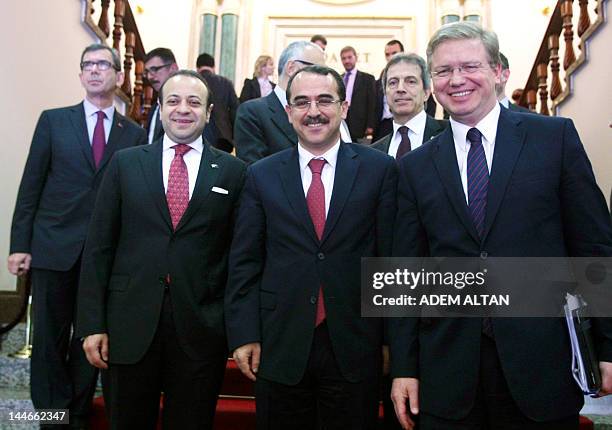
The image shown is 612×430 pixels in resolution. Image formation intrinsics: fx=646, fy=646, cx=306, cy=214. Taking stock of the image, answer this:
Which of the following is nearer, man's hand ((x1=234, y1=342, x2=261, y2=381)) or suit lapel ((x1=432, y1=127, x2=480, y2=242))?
suit lapel ((x1=432, y1=127, x2=480, y2=242))

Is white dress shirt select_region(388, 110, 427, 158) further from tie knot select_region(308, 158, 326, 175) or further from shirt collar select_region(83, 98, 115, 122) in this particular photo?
shirt collar select_region(83, 98, 115, 122)

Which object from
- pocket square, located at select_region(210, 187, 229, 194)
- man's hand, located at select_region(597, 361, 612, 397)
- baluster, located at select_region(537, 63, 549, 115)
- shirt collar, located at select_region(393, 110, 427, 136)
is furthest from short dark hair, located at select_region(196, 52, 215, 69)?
man's hand, located at select_region(597, 361, 612, 397)

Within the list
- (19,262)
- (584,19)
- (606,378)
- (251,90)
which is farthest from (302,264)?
(251,90)

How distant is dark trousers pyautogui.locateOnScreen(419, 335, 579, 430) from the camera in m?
1.71

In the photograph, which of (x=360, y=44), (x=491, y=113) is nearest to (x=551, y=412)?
(x=491, y=113)

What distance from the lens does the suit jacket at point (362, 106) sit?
6.03 metres

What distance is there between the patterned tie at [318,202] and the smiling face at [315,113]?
0.06 m

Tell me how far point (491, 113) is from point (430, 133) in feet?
3.74

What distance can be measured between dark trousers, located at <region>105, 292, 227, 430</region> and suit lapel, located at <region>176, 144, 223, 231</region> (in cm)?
30

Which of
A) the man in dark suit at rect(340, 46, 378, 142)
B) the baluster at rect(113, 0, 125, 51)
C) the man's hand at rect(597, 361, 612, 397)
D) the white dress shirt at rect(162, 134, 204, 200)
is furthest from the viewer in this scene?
the man in dark suit at rect(340, 46, 378, 142)

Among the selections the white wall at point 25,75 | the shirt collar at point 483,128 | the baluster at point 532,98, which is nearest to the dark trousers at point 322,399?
the shirt collar at point 483,128

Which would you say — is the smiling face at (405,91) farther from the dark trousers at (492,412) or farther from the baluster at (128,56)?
the baluster at (128,56)

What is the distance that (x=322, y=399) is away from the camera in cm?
203

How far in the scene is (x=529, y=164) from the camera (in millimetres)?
1825
